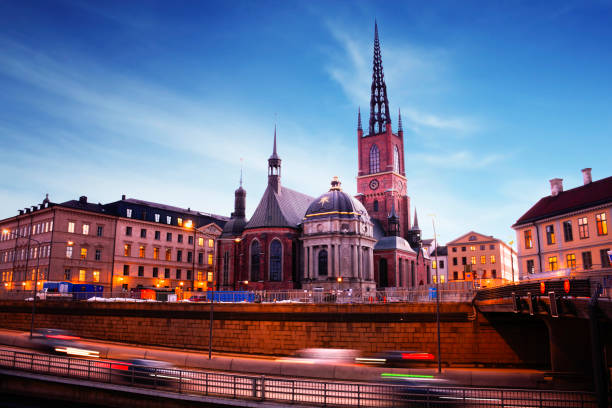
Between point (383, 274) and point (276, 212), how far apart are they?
77.3 feet

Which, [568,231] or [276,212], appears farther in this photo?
[276,212]

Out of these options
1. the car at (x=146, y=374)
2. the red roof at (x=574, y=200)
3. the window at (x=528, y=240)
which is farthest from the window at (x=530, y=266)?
the car at (x=146, y=374)

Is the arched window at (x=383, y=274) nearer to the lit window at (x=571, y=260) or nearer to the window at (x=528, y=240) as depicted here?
the window at (x=528, y=240)

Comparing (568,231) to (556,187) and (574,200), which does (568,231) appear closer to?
(574,200)

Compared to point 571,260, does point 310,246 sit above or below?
above

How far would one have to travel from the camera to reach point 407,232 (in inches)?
4058

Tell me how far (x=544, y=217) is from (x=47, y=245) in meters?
64.8

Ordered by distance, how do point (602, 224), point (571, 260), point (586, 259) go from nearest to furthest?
1. point (602, 224)
2. point (586, 259)
3. point (571, 260)

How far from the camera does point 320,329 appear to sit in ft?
126

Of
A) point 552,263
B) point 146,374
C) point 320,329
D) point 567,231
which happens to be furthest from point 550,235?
point 146,374

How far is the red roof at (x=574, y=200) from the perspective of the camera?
150 ft

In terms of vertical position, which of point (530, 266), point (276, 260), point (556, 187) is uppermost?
point (556, 187)

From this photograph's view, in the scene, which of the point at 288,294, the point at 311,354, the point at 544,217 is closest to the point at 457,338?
the point at 311,354

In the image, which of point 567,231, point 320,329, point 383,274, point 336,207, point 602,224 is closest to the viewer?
point 320,329
